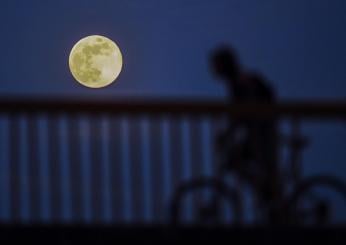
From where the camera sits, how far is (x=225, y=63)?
8.08 m

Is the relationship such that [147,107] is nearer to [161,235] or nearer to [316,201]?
[161,235]

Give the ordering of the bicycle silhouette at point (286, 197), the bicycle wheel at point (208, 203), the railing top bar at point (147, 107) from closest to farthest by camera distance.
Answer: the railing top bar at point (147, 107), the bicycle wheel at point (208, 203), the bicycle silhouette at point (286, 197)

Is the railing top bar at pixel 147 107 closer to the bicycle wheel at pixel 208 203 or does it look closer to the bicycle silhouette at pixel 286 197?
the bicycle silhouette at pixel 286 197

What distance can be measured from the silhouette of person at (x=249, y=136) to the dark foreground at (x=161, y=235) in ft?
1.25

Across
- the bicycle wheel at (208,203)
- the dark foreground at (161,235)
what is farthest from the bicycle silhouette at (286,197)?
the dark foreground at (161,235)

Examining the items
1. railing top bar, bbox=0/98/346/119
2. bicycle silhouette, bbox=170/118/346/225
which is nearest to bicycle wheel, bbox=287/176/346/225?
bicycle silhouette, bbox=170/118/346/225

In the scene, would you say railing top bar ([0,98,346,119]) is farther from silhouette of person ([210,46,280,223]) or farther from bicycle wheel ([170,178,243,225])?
bicycle wheel ([170,178,243,225])

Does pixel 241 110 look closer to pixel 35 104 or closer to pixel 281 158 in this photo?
pixel 281 158

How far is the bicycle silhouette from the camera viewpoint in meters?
7.98

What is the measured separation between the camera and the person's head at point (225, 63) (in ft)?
26.4

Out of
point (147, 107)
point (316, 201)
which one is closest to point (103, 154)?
point (147, 107)

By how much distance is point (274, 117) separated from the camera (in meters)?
7.67

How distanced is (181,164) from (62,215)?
3.23ft

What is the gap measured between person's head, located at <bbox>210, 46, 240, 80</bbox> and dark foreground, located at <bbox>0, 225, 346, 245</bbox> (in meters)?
1.30
